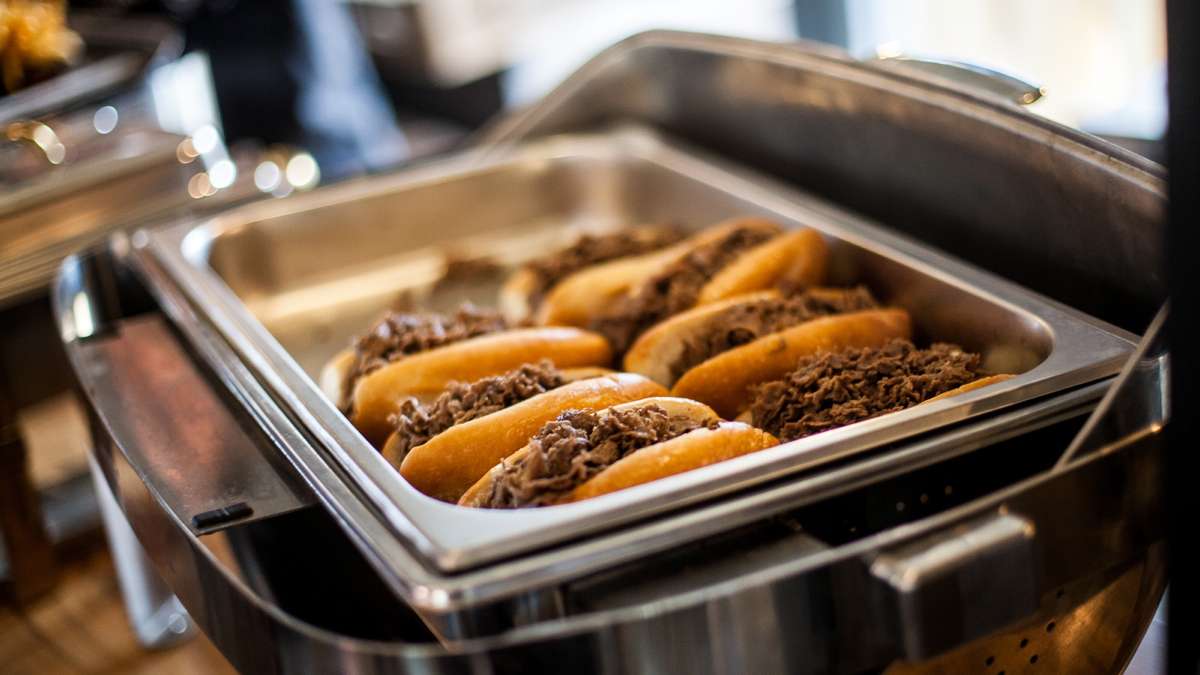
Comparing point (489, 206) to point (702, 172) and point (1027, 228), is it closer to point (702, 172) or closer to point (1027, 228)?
point (702, 172)

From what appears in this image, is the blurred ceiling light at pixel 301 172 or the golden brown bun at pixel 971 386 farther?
the blurred ceiling light at pixel 301 172

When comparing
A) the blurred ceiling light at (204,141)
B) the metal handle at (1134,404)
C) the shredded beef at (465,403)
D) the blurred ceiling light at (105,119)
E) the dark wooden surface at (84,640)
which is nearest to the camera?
the metal handle at (1134,404)

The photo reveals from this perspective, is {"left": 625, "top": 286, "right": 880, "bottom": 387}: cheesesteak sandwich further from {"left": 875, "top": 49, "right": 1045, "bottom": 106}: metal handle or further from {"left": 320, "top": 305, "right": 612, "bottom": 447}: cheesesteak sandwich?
{"left": 875, "top": 49, "right": 1045, "bottom": 106}: metal handle

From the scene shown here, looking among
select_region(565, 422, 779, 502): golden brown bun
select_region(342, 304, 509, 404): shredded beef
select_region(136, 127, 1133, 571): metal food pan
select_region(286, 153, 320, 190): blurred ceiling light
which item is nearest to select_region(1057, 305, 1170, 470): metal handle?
select_region(136, 127, 1133, 571): metal food pan

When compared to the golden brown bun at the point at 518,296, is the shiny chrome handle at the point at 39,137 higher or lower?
higher

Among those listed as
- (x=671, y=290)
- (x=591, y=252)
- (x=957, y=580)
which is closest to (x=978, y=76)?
(x=671, y=290)

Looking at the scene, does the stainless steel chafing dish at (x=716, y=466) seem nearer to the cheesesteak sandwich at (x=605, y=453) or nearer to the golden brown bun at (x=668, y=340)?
the cheesesteak sandwich at (x=605, y=453)

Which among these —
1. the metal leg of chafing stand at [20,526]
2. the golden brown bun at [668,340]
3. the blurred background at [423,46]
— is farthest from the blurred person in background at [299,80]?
the golden brown bun at [668,340]

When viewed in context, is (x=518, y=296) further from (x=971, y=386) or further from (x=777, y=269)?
(x=971, y=386)

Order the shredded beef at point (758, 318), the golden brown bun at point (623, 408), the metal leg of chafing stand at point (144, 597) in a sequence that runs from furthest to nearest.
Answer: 1. the metal leg of chafing stand at point (144, 597)
2. the shredded beef at point (758, 318)
3. the golden brown bun at point (623, 408)
